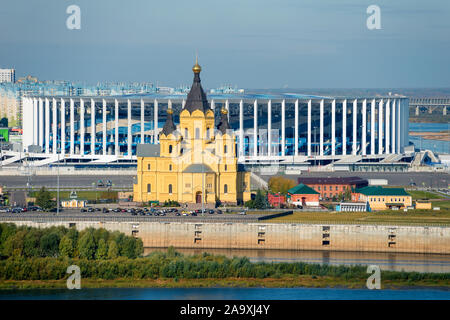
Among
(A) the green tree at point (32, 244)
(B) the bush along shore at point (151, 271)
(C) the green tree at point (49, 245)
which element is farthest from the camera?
(C) the green tree at point (49, 245)

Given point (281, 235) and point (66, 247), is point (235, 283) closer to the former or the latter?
point (66, 247)

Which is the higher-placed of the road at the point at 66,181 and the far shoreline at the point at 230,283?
the road at the point at 66,181

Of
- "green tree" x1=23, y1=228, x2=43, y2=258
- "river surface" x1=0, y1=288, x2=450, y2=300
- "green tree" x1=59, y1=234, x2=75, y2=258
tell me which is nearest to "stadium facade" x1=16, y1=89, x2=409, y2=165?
"green tree" x1=23, y1=228, x2=43, y2=258

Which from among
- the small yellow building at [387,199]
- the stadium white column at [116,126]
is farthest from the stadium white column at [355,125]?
the small yellow building at [387,199]

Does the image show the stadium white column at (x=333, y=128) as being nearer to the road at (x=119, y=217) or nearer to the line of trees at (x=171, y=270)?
the road at (x=119, y=217)

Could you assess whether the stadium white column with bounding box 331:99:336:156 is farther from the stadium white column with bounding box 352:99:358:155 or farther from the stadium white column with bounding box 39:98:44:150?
the stadium white column with bounding box 39:98:44:150

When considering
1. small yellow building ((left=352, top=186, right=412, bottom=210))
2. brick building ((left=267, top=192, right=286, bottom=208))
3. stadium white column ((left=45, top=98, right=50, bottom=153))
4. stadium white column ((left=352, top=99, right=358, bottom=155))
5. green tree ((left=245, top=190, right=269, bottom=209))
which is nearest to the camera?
green tree ((left=245, top=190, right=269, bottom=209))
